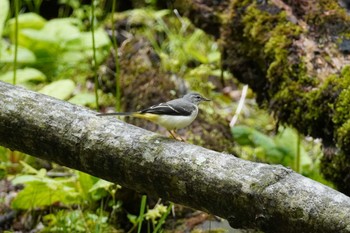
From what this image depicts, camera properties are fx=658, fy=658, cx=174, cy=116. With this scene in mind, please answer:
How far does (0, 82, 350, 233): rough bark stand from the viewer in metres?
2.39

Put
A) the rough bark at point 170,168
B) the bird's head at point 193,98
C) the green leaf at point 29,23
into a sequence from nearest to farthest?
the rough bark at point 170,168 < the bird's head at point 193,98 < the green leaf at point 29,23

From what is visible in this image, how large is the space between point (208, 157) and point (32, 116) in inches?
34.1

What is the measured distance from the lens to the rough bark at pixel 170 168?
7.85 ft

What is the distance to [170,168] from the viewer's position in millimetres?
2701

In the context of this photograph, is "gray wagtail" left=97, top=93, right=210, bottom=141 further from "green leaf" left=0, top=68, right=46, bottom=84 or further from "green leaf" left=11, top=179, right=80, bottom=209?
"green leaf" left=0, top=68, right=46, bottom=84

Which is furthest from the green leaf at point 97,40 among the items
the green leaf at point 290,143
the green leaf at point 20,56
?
the green leaf at point 290,143

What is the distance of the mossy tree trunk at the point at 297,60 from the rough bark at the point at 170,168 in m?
1.14

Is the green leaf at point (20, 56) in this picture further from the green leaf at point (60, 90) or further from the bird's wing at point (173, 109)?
the bird's wing at point (173, 109)

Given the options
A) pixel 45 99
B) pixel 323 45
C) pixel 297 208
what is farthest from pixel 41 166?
pixel 297 208

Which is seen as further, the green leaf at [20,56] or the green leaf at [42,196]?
the green leaf at [20,56]

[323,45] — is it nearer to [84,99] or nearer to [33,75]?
[84,99]

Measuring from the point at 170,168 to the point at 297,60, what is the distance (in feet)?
5.05

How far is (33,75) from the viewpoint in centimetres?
541

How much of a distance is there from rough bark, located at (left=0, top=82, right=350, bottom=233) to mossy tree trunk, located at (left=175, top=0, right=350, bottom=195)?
114 centimetres
